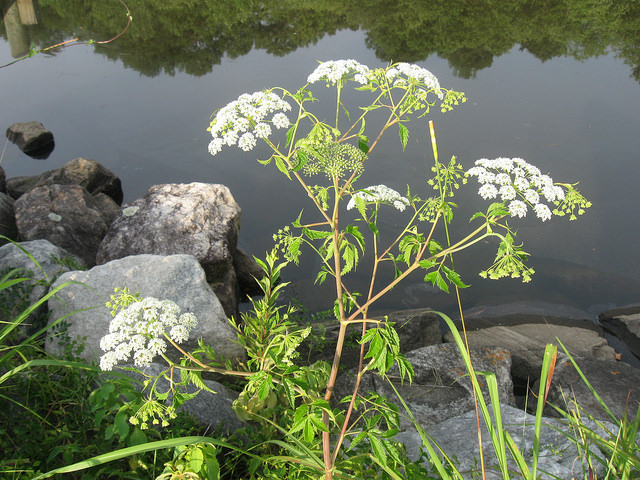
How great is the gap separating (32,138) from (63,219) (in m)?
3.11

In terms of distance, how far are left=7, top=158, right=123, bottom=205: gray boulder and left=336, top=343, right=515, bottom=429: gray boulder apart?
474 centimetres

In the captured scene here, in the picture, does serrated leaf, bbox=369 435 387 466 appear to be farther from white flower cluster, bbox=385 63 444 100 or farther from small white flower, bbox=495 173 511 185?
white flower cluster, bbox=385 63 444 100

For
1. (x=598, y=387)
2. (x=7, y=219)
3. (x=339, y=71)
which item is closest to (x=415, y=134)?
(x=598, y=387)

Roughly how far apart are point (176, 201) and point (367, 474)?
3.65 m

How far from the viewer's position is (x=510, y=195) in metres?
2.23

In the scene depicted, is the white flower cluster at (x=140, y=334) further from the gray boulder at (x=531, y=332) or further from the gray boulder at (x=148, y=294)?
the gray boulder at (x=531, y=332)

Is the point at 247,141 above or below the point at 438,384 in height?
above

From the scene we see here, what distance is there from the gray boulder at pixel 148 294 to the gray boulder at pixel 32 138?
485cm

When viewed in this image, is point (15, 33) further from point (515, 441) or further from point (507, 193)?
point (515, 441)

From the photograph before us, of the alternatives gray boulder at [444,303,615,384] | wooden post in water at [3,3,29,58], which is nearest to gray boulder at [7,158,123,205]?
gray boulder at [444,303,615,384]

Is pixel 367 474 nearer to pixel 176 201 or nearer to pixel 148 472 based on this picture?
pixel 148 472

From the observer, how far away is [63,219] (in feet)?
17.6

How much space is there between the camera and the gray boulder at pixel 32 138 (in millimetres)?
7621

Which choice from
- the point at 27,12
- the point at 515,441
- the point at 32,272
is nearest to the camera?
the point at 515,441
